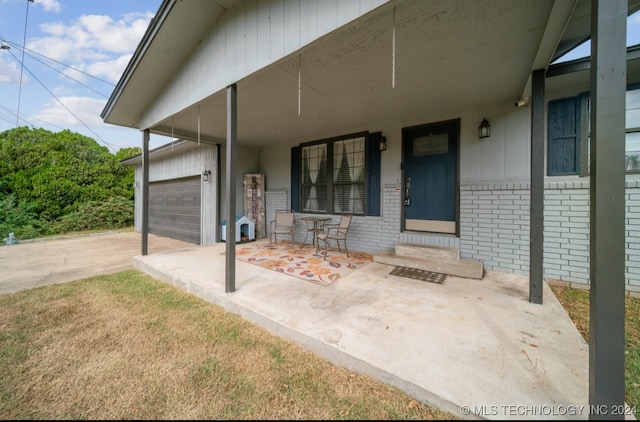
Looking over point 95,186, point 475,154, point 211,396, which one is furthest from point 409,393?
point 95,186

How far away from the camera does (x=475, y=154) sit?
386 cm

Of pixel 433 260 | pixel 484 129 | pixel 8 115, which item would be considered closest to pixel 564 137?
pixel 484 129

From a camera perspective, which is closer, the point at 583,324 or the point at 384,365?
the point at 384,365

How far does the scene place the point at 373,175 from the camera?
4.91m

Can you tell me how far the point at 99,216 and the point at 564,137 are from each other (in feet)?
48.5

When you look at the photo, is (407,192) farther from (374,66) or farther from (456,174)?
(374,66)

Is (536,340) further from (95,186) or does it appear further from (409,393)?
(95,186)

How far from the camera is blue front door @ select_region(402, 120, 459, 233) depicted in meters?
4.11

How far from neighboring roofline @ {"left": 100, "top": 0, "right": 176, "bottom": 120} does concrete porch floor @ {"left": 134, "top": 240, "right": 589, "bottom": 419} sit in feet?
11.5

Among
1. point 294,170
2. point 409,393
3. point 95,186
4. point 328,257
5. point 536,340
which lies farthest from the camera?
point 95,186

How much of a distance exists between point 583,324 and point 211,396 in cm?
334

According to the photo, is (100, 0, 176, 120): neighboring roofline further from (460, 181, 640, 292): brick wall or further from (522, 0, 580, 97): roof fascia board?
(460, 181, 640, 292): brick wall

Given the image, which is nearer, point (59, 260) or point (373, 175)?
point (373, 175)

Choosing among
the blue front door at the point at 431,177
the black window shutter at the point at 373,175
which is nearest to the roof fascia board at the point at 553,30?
the blue front door at the point at 431,177
